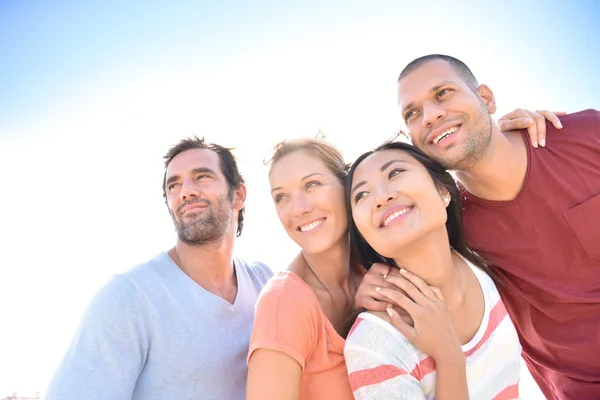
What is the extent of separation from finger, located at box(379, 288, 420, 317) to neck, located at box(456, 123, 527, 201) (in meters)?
1.37

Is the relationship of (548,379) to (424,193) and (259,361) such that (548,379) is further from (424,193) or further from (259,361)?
(259,361)

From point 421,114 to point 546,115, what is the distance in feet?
3.45

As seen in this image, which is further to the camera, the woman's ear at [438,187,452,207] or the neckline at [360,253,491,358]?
the woman's ear at [438,187,452,207]

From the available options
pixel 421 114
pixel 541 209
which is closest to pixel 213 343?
pixel 421 114

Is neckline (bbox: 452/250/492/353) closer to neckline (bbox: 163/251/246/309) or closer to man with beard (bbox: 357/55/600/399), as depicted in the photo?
man with beard (bbox: 357/55/600/399)

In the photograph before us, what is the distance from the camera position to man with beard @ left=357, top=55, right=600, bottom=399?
11.1 feet

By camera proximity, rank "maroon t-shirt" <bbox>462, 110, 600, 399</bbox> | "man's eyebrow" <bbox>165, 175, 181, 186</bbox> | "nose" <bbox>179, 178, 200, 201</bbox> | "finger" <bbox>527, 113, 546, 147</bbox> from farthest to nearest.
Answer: "man's eyebrow" <bbox>165, 175, 181, 186</bbox>, "nose" <bbox>179, 178, 200, 201</bbox>, "finger" <bbox>527, 113, 546, 147</bbox>, "maroon t-shirt" <bbox>462, 110, 600, 399</bbox>

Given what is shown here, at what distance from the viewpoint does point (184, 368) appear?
3357 mm

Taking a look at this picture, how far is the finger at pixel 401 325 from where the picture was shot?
2.48 m

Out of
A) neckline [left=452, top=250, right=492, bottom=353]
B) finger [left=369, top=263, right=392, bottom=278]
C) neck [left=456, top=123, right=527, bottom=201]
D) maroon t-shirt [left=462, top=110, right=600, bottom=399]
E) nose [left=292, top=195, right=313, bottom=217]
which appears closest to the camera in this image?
neckline [left=452, top=250, right=492, bottom=353]

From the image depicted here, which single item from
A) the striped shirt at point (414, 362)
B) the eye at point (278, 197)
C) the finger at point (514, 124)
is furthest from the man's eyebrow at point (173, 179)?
the finger at point (514, 124)

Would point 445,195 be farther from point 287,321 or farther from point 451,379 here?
point 287,321

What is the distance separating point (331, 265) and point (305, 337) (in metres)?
0.97

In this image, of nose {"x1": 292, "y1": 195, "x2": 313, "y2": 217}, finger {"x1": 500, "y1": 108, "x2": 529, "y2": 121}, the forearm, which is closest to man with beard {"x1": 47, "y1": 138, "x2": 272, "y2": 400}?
nose {"x1": 292, "y1": 195, "x2": 313, "y2": 217}
